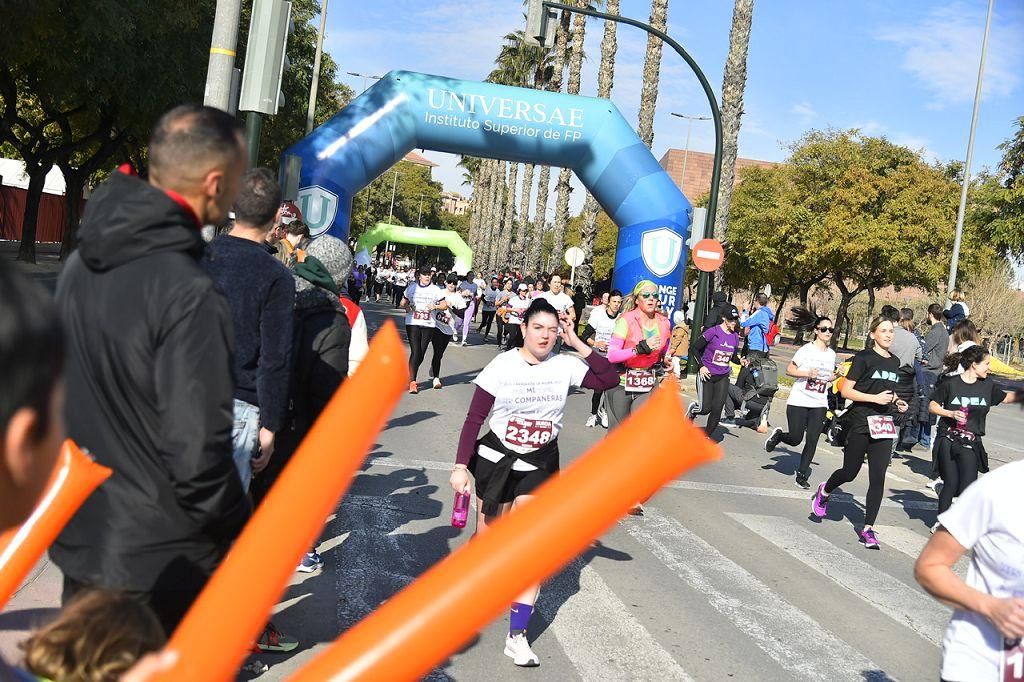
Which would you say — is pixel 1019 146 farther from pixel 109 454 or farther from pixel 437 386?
pixel 109 454

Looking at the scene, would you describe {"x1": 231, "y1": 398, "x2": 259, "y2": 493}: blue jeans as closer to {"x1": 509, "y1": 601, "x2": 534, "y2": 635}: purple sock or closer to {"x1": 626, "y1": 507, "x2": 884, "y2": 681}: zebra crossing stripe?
{"x1": 509, "y1": 601, "x2": 534, "y2": 635}: purple sock

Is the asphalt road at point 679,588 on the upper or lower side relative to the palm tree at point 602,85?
lower

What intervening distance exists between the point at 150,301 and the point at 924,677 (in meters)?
4.68

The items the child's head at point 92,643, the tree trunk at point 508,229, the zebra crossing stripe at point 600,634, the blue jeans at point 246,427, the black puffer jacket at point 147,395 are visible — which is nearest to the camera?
the child's head at point 92,643

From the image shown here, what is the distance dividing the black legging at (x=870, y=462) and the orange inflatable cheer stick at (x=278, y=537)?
7748 millimetres

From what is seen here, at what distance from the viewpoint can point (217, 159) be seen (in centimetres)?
207

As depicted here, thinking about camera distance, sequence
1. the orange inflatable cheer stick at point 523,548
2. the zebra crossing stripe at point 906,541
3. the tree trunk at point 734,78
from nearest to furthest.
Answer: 1. the orange inflatable cheer stick at point 523,548
2. the zebra crossing stripe at point 906,541
3. the tree trunk at point 734,78

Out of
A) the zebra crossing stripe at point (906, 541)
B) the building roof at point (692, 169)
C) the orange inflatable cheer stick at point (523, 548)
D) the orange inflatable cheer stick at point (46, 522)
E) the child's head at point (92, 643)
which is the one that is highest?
the building roof at point (692, 169)

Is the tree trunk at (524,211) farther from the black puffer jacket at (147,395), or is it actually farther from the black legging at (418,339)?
the black puffer jacket at (147,395)

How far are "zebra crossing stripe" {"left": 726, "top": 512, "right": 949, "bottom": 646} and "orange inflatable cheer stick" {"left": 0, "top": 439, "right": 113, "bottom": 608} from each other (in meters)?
5.56

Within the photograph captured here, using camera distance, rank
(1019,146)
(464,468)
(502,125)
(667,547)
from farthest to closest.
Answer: (1019,146)
(502,125)
(667,547)
(464,468)

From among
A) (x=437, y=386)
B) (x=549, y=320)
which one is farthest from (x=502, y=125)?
(x=549, y=320)

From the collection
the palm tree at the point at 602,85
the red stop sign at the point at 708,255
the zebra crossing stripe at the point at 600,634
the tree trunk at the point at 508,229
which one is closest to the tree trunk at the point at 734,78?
the red stop sign at the point at 708,255

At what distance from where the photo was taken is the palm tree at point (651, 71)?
86.3ft
